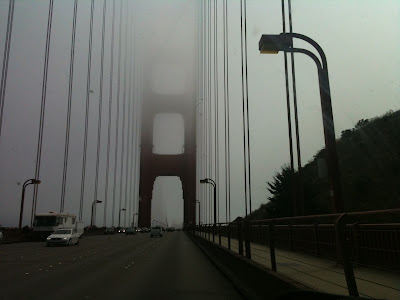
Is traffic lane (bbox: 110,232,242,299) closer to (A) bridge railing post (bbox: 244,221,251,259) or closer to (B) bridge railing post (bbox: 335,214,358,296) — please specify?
→ (A) bridge railing post (bbox: 244,221,251,259)

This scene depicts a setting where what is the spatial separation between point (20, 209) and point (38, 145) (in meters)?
6.07

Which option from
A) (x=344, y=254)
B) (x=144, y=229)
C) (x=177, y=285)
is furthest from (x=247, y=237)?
(x=144, y=229)

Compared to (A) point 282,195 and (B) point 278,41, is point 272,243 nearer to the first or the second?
(B) point 278,41

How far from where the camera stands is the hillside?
26.0 meters

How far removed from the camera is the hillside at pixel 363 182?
25953 mm

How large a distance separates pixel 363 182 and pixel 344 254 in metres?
26.7

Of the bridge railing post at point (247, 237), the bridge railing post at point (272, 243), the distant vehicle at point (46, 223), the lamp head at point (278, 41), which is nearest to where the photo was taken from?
the bridge railing post at point (272, 243)

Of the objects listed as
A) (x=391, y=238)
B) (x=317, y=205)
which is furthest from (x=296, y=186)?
(x=317, y=205)

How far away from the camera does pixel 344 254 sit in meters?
3.81

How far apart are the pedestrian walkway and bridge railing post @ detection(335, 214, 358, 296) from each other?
0.05 metres

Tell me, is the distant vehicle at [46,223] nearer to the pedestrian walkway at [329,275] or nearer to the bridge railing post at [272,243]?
the pedestrian walkway at [329,275]

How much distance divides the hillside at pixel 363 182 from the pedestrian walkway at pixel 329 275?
50.8ft

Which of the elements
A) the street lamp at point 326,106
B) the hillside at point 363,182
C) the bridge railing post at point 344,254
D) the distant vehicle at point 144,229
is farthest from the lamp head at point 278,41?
the distant vehicle at point 144,229

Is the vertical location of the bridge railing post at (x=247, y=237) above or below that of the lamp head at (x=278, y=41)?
below
